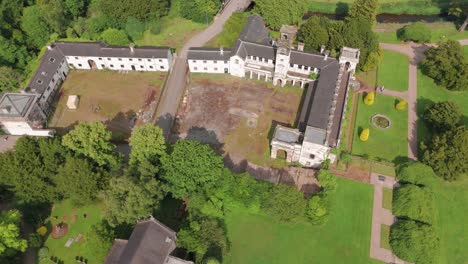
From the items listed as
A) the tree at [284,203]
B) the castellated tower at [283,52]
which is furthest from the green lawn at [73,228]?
the castellated tower at [283,52]

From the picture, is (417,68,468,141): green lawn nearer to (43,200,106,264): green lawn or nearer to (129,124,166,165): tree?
(129,124,166,165): tree

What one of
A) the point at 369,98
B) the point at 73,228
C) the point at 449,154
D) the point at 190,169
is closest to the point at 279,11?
the point at 369,98

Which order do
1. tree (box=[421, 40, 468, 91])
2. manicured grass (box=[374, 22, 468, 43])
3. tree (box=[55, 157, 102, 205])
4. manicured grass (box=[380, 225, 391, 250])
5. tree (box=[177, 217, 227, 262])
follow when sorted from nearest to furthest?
1. tree (box=[177, 217, 227, 262])
2. tree (box=[55, 157, 102, 205])
3. manicured grass (box=[380, 225, 391, 250])
4. tree (box=[421, 40, 468, 91])
5. manicured grass (box=[374, 22, 468, 43])

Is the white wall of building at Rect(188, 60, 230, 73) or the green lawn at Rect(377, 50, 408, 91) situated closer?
the green lawn at Rect(377, 50, 408, 91)

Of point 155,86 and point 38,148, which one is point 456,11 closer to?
point 155,86

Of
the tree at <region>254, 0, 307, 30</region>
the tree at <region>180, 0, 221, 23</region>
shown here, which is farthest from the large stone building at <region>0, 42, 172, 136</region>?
the tree at <region>254, 0, 307, 30</region>

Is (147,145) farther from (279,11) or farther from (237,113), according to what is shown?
(279,11)
